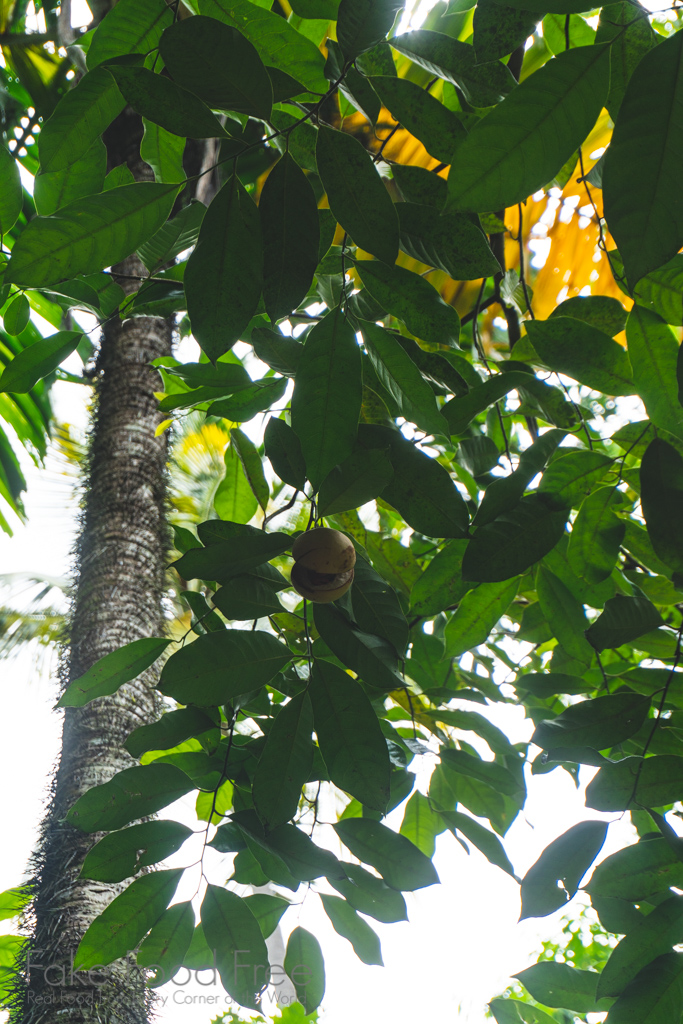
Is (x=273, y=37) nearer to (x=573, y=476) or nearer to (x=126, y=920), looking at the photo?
(x=573, y=476)

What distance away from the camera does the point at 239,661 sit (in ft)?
1.44

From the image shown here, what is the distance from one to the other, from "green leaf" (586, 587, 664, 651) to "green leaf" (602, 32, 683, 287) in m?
0.31

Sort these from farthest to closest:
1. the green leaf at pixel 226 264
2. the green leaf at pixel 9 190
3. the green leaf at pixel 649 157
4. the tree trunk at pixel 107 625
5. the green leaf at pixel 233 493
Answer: the tree trunk at pixel 107 625 → the green leaf at pixel 233 493 → the green leaf at pixel 9 190 → the green leaf at pixel 226 264 → the green leaf at pixel 649 157

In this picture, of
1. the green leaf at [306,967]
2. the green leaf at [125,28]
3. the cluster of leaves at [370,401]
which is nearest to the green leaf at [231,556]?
the cluster of leaves at [370,401]

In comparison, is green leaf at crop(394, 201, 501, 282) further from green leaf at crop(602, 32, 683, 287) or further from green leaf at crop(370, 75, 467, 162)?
green leaf at crop(602, 32, 683, 287)

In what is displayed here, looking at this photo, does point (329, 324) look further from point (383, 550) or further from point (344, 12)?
point (383, 550)

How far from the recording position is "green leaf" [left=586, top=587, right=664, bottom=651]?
504mm

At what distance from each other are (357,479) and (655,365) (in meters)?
0.23

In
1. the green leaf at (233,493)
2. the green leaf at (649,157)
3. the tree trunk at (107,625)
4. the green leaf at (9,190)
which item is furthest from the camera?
the tree trunk at (107,625)

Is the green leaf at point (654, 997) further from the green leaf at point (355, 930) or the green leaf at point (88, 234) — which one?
the green leaf at point (88, 234)

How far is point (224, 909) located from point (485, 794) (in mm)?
314

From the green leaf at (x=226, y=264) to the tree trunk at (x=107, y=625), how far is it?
0.34 m

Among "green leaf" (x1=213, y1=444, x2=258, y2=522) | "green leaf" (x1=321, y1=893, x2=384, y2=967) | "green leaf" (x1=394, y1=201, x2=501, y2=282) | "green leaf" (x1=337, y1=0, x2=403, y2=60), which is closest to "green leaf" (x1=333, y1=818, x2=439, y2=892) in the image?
"green leaf" (x1=321, y1=893, x2=384, y2=967)

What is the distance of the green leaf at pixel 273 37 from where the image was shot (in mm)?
384
